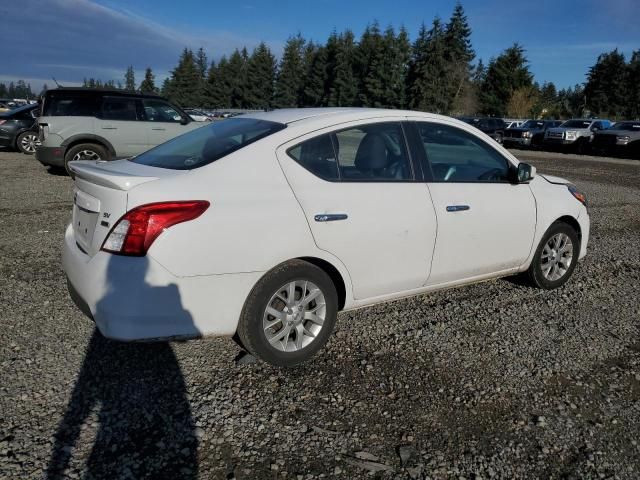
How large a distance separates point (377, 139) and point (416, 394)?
6.00 ft

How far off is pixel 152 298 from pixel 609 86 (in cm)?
8778

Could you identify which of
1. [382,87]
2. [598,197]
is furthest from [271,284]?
[382,87]

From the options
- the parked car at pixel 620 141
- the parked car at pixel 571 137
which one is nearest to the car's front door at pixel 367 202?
the parked car at pixel 620 141

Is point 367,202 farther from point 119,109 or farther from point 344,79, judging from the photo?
point 344,79

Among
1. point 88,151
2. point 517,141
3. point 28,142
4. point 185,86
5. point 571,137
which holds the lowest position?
point 28,142

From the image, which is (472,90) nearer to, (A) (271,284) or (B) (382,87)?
(B) (382,87)

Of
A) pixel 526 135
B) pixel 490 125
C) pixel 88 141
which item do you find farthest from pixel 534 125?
pixel 88 141

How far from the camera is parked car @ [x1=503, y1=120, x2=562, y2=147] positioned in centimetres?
2995

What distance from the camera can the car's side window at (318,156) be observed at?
338 centimetres

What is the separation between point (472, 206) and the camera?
4082 mm

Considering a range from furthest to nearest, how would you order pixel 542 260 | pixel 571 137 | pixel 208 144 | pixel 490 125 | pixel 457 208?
1. pixel 490 125
2. pixel 571 137
3. pixel 542 260
4. pixel 457 208
5. pixel 208 144

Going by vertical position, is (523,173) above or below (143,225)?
above

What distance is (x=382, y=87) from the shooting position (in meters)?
74.6

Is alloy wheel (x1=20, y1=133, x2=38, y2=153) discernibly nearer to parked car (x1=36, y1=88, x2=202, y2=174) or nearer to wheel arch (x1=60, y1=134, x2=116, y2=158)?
parked car (x1=36, y1=88, x2=202, y2=174)
